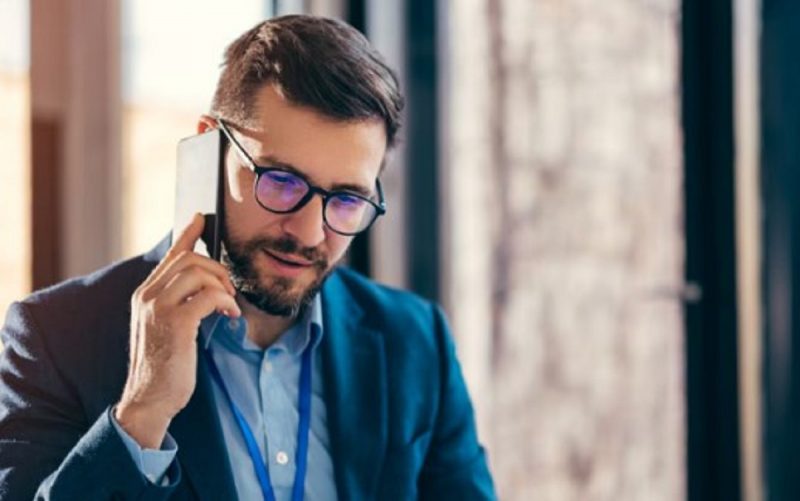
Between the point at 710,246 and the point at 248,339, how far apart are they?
65.7 inches

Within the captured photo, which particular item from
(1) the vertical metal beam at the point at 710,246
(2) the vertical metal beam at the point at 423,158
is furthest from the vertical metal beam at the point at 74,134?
(1) the vertical metal beam at the point at 710,246

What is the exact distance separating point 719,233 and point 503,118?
613 millimetres

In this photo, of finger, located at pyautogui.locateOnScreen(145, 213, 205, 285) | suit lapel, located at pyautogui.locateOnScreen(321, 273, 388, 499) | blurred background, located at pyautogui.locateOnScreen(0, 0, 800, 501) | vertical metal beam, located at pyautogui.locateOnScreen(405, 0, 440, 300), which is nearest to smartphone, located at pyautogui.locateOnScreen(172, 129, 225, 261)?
finger, located at pyautogui.locateOnScreen(145, 213, 205, 285)

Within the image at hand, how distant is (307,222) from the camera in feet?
4.90

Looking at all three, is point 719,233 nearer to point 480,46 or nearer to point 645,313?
point 645,313

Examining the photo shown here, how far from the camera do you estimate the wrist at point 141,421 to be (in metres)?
1.34

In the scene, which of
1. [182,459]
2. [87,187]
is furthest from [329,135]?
[87,187]

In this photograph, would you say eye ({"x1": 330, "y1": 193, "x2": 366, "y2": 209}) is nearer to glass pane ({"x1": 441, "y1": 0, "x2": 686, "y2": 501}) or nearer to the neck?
the neck

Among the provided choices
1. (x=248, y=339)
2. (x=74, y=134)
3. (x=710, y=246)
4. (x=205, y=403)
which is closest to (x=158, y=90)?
(x=74, y=134)

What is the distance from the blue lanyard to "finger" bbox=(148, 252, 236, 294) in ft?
0.70

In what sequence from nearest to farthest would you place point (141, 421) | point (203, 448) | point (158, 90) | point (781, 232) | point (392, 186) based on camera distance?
point (141, 421) < point (203, 448) < point (158, 90) < point (392, 186) < point (781, 232)

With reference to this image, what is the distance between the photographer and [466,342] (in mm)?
2857

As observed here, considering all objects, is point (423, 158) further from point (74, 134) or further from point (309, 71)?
point (309, 71)

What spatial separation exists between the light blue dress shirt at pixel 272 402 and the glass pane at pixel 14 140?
0.51 m
